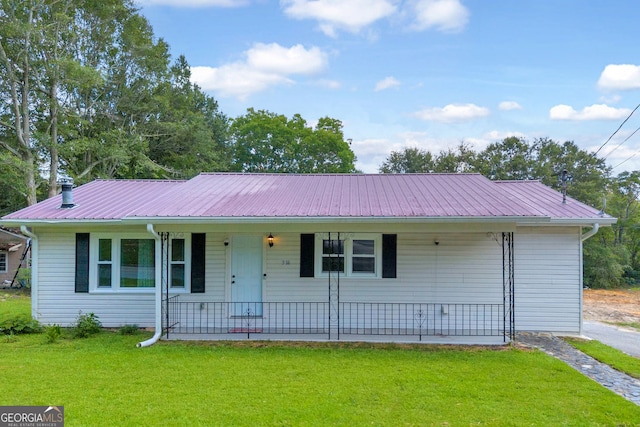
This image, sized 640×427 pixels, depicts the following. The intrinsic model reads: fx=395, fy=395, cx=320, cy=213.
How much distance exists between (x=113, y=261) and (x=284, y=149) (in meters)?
24.2

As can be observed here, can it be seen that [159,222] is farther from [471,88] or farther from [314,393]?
[471,88]

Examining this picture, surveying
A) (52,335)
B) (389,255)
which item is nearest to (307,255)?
(389,255)

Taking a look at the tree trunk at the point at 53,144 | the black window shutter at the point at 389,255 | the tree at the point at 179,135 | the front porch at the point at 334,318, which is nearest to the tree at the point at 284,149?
the tree at the point at 179,135

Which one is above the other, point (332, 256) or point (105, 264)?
point (332, 256)

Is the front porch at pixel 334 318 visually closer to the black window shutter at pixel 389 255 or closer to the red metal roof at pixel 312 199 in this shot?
the black window shutter at pixel 389 255

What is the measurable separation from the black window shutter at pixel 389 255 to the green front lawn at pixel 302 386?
173 cm

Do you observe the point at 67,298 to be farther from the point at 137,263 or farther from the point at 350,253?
the point at 350,253

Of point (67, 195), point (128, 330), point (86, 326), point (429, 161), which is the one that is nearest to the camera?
point (86, 326)

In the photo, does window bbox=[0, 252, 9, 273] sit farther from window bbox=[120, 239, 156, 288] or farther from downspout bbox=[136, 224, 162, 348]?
downspout bbox=[136, 224, 162, 348]

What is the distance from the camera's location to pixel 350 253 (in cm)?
891

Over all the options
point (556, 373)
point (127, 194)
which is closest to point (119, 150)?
point (127, 194)

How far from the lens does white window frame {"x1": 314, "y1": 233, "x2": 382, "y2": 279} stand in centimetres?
882

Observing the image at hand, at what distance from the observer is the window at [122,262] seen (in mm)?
8953

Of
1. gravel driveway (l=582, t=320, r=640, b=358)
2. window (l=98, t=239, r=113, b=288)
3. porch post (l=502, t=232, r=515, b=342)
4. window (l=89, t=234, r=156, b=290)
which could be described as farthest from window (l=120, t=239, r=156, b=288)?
gravel driveway (l=582, t=320, r=640, b=358)
